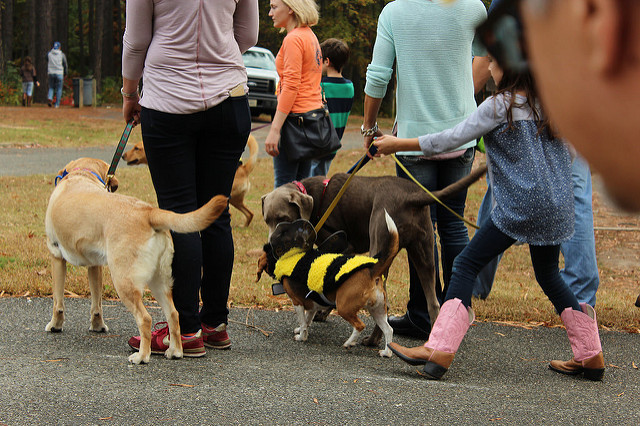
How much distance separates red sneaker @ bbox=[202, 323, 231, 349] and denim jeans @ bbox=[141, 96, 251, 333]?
14 centimetres

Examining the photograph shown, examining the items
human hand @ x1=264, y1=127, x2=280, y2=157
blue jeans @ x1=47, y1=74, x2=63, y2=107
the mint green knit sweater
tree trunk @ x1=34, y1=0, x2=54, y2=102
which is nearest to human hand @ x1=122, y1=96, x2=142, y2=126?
human hand @ x1=264, y1=127, x2=280, y2=157

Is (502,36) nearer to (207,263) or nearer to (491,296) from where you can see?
(207,263)

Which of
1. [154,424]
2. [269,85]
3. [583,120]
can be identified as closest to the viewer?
[583,120]

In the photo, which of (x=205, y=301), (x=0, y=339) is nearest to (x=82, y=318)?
(x=0, y=339)

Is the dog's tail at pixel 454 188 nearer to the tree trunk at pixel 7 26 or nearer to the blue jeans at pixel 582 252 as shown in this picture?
the blue jeans at pixel 582 252

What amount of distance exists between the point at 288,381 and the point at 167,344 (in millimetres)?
803

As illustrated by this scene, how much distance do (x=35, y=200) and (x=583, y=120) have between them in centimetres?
997

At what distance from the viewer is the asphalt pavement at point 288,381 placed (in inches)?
125

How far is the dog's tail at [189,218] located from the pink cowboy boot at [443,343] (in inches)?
48.1

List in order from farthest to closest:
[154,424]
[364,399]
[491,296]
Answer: [491,296] → [364,399] → [154,424]

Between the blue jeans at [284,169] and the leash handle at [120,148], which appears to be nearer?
the leash handle at [120,148]

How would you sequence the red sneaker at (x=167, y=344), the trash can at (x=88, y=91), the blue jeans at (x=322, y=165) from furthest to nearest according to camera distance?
the trash can at (x=88, y=91)
the blue jeans at (x=322, y=165)
the red sneaker at (x=167, y=344)

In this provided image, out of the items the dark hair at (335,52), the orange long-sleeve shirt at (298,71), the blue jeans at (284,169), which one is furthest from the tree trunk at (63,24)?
the orange long-sleeve shirt at (298,71)

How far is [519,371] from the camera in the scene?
161 inches
